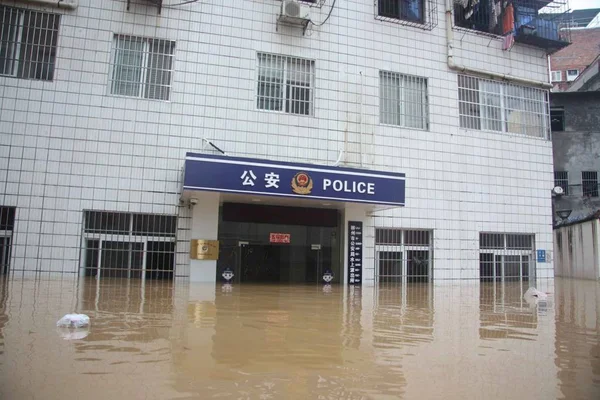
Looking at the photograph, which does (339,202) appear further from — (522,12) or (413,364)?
(522,12)

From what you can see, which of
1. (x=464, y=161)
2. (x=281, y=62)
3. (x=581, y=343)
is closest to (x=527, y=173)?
(x=464, y=161)

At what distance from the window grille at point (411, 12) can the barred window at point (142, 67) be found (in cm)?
663

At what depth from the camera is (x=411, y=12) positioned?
573 inches

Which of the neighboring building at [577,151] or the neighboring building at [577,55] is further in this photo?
the neighboring building at [577,55]

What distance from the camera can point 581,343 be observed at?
4.51 meters

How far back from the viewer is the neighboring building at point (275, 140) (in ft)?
36.3

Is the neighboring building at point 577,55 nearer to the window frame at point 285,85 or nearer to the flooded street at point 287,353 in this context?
the window frame at point 285,85

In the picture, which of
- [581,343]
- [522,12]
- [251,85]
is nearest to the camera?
[581,343]

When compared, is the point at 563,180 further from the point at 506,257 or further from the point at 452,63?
the point at 452,63

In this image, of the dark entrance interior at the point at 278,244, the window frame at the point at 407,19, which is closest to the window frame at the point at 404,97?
the window frame at the point at 407,19

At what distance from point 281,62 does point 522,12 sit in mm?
8751

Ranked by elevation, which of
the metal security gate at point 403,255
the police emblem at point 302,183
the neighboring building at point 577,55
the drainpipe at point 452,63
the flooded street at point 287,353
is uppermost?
the neighboring building at point 577,55

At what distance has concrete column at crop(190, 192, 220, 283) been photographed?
11.6 meters

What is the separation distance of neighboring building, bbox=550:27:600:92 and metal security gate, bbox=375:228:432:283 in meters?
32.2
